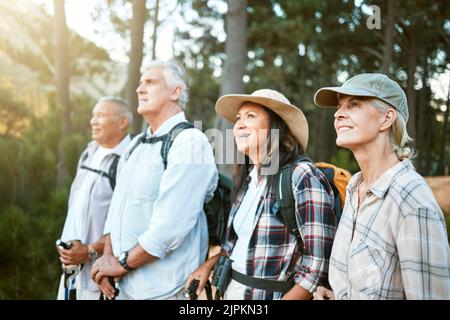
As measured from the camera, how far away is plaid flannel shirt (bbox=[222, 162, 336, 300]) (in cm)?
170

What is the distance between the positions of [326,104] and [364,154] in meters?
0.35

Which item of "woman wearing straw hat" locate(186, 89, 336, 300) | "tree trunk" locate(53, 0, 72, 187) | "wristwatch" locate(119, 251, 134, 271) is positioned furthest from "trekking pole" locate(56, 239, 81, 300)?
"tree trunk" locate(53, 0, 72, 187)

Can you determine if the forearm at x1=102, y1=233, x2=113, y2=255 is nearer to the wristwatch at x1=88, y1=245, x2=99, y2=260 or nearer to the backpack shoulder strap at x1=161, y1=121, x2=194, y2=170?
the wristwatch at x1=88, y1=245, x2=99, y2=260

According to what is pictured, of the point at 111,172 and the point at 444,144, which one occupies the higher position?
the point at 444,144

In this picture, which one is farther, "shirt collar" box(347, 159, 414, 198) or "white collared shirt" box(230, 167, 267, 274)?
"white collared shirt" box(230, 167, 267, 274)

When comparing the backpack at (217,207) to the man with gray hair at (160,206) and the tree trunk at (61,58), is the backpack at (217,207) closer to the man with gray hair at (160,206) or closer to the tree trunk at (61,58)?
the man with gray hair at (160,206)

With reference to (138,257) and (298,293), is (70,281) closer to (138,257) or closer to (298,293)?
(138,257)

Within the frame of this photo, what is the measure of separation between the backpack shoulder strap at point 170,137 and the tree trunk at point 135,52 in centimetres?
306

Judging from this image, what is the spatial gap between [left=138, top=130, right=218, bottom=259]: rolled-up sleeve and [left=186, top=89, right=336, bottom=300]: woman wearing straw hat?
8.3 inches

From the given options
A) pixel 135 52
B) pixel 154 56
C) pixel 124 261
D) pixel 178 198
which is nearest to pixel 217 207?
pixel 178 198

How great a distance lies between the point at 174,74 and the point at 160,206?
83cm

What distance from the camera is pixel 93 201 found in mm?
2707

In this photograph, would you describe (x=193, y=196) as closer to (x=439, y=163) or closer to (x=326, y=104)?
(x=326, y=104)

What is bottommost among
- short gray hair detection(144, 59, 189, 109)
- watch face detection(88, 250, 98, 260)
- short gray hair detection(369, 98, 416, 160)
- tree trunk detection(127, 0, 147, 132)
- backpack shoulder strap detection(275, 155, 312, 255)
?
watch face detection(88, 250, 98, 260)
